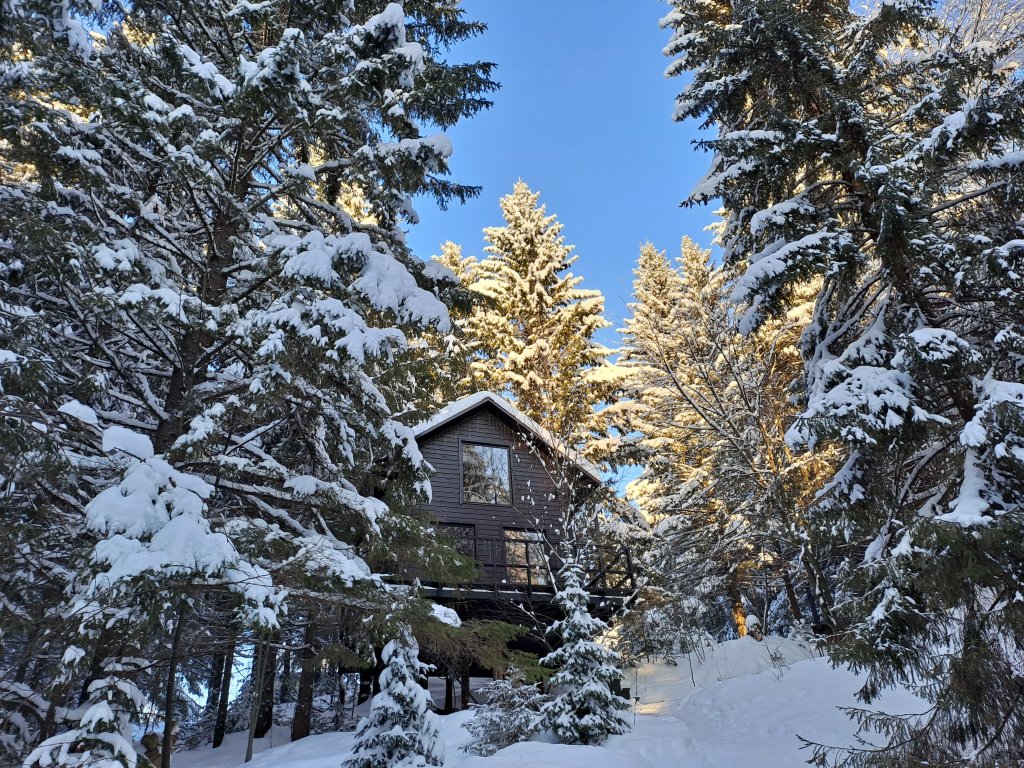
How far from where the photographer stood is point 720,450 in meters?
16.1

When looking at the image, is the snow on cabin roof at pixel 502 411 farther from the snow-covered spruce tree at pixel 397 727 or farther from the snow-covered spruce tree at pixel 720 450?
the snow-covered spruce tree at pixel 397 727

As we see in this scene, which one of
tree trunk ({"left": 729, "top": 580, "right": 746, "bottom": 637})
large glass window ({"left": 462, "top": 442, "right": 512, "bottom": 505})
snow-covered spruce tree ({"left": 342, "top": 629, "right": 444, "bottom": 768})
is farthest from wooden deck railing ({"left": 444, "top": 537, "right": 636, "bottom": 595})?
tree trunk ({"left": 729, "top": 580, "right": 746, "bottom": 637})

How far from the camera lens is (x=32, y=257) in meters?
6.20

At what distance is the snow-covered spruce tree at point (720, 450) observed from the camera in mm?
13266

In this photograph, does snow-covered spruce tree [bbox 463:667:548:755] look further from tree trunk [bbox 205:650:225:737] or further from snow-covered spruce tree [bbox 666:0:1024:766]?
tree trunk [bbox 205:650:225:737]

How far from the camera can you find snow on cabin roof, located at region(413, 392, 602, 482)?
16453 millimetres

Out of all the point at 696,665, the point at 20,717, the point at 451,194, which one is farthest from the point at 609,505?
the point at 20,717

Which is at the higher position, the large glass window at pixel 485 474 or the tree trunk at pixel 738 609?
the large glass window at pixel 485 474

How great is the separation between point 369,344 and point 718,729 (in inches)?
343

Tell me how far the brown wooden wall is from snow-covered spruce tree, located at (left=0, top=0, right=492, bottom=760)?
26.6ft

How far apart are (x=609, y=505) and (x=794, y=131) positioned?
11.0 meters

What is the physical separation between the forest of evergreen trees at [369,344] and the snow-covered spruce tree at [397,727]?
43 mm

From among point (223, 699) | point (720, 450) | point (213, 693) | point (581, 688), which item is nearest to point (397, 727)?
point (581, 688)

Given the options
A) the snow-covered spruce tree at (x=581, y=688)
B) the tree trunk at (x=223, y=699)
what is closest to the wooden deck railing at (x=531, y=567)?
the snow-covered spruce tree at (x=581, y=688)
